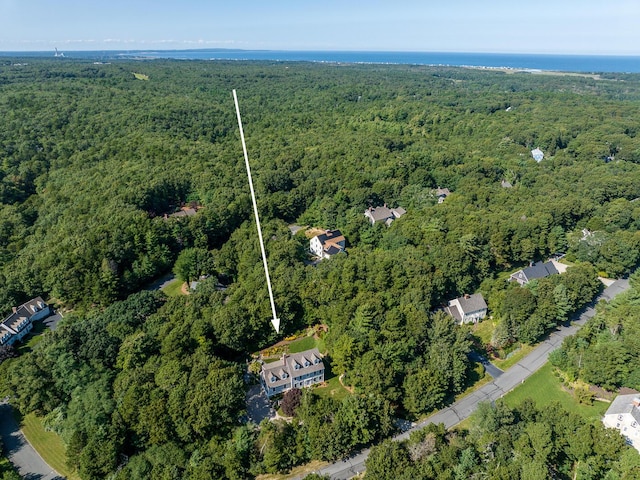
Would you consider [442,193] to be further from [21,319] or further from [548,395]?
[21,319]

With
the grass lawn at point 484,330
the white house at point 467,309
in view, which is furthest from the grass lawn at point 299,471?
the white house at point 467,309

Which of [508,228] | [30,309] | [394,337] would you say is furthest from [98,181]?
[508,228]

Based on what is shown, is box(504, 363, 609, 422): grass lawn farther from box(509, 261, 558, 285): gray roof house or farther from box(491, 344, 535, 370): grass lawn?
box(509, 261, 558, 285): gray roof house

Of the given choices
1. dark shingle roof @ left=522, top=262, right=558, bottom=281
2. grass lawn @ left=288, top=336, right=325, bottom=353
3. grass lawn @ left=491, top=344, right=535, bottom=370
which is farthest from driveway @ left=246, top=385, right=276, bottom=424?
dark shingle roof @ left=522, top=262, right=558, bottom=281

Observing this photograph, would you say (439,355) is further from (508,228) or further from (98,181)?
(98,181)

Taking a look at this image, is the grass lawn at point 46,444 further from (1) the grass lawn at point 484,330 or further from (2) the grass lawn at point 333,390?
(1) the grass lawn at point 484,330

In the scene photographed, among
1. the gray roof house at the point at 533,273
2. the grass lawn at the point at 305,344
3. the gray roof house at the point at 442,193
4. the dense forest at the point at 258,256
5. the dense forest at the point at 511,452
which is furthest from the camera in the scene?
the gray roof house at the point at 442,193
